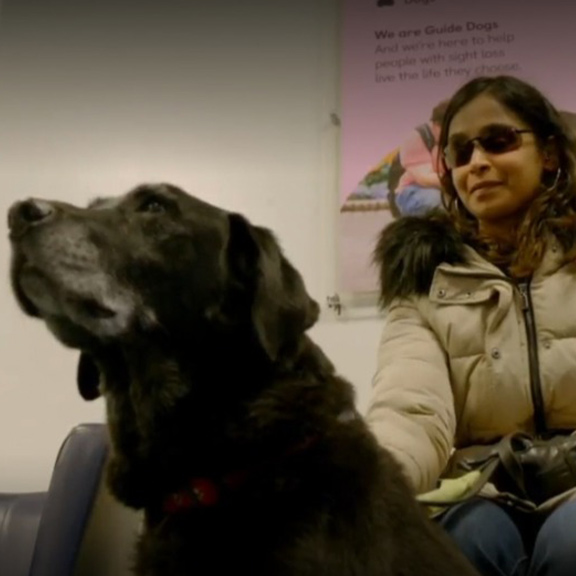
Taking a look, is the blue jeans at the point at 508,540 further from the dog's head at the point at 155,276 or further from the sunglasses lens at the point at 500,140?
the sunglasses lens at the point at 500,140

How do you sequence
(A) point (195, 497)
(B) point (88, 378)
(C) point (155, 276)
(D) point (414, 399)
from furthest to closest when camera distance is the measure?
(D) point (414, 399) < (B) point (88, 378) < (C) point (155, 276) < (A) point (195, 497)

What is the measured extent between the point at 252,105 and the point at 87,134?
465 millimetres

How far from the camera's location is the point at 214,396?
3.52 feet

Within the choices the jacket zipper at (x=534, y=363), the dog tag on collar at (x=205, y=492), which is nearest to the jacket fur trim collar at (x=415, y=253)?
the jacket zipper at (x=534, y=363)

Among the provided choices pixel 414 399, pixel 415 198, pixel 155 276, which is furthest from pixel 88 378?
pixel 415 198

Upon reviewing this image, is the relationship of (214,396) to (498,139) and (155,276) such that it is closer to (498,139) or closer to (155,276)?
(155,276)

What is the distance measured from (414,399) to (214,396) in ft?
1.34

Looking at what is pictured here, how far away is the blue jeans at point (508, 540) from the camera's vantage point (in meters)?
1.13

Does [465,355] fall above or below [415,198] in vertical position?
below

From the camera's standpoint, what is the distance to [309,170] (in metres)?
2.25

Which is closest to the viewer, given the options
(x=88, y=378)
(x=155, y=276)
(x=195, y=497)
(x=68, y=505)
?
(x=195, y=497)

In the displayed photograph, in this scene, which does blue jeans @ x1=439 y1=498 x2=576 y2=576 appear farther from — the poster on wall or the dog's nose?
the poster on wall

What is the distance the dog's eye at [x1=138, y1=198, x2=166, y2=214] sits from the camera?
115cm

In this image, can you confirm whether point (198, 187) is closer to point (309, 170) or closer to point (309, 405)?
point (309, 170)
